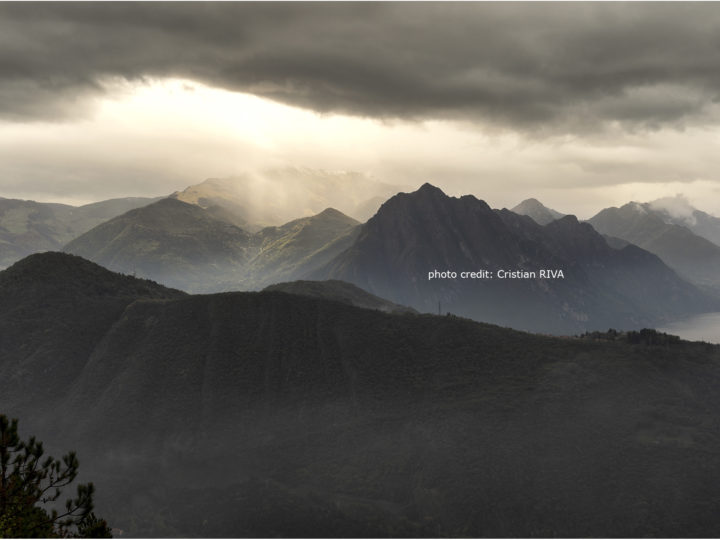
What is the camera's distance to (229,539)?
197m

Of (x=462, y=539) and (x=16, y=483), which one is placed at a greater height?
(x=16, y=483)

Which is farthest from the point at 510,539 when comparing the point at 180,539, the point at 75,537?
the point at 75,537

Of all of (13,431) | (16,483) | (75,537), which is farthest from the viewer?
(75,537)

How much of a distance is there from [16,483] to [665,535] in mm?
204121

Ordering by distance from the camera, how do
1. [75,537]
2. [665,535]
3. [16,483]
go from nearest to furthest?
[16,483] < [75,537] < [665,535]

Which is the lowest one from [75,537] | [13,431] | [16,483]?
[75,537]

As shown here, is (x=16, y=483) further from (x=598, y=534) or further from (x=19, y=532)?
(x=598, y=534)

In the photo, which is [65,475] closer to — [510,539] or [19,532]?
[19,532]

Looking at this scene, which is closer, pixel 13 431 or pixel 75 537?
pixel 13 431

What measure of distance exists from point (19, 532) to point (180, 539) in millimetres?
172593

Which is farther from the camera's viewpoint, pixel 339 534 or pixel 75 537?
pixel 339 534

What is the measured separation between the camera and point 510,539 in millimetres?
198500

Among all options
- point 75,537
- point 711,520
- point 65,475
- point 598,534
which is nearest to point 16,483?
point 65,475

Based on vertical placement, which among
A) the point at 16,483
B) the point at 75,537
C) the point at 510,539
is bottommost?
the point at 510,539
